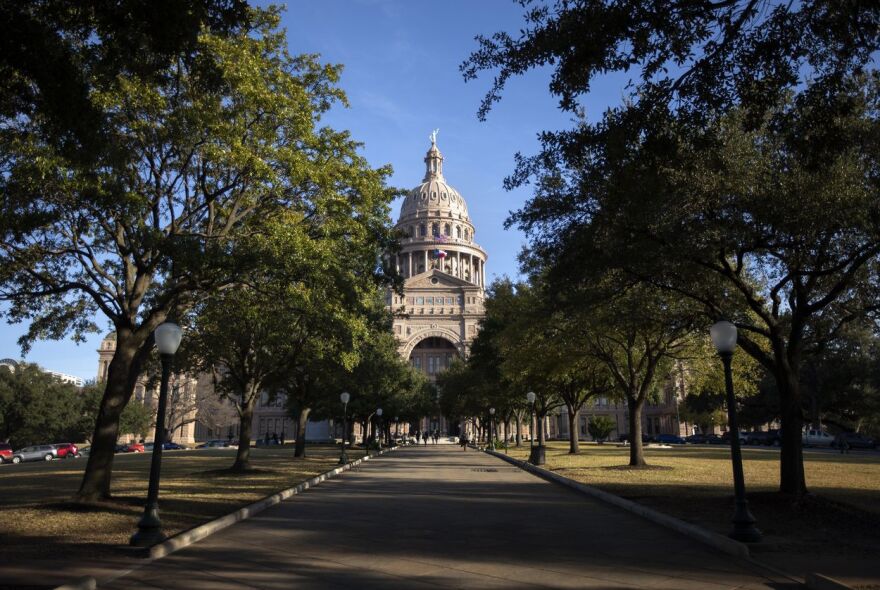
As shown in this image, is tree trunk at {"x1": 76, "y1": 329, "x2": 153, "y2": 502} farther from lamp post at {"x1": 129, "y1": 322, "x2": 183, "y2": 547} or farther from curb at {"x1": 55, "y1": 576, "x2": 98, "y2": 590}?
curb at {"x1": 55, "y1": 576, "x2": 98, "y2": 590}

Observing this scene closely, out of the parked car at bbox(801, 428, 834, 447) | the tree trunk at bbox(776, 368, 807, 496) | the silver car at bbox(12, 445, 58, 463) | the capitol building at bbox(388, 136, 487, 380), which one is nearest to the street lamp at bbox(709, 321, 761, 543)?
the tree trunk at bbox(776, 368, 807, 496)

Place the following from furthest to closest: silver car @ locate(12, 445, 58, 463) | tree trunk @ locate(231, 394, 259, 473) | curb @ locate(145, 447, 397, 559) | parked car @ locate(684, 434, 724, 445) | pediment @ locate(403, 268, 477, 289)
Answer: pediment @ locate(403, 268, 477, 289) → parked car @ locate(684, 434, 724, 445) → silver car @ locate(12, 445, 58, 463) → tree trunk @ locate(231, 394, 259, 473) → curb @ locate(145, 447, 397, 559)

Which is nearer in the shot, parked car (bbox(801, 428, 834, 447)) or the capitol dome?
parked car (bbox(801, 428, 834, 447))

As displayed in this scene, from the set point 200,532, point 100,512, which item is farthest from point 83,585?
point 100,512

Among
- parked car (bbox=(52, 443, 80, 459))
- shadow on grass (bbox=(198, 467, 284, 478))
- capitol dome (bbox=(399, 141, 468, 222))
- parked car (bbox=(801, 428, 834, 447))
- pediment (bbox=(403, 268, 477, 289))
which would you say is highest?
capitol dome (bbox=(399, 141, 468, 222))

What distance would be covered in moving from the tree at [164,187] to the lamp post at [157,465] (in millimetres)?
2093

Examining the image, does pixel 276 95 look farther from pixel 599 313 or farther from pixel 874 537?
pixel 874 537

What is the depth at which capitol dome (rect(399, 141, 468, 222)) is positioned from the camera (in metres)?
153

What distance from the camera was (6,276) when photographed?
50.5ft

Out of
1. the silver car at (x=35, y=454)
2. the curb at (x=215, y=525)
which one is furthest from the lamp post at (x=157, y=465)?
the silver car at (x=35, y=454)

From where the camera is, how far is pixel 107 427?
14156 mm

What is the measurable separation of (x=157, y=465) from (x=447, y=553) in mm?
5247

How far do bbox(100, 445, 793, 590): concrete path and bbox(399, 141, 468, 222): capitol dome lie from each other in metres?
140

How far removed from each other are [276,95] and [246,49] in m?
1.36
